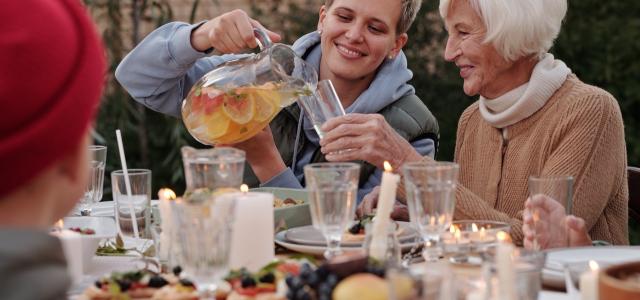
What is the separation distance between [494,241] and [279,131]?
1.69 m

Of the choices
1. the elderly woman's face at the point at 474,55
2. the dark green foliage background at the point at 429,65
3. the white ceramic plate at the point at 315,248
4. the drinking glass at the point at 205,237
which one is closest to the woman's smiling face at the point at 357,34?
the elderly woman's face at the point at 474,55

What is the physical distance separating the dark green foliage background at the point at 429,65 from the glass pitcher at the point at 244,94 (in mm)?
2931

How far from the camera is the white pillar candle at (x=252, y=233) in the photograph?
2.25 meters

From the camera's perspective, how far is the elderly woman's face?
341 cm

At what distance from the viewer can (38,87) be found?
132 centimetres

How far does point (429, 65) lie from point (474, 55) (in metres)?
3.13

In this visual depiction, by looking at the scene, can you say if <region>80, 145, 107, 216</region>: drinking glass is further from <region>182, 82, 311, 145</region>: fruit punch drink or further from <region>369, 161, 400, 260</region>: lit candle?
<region>369, 161, 400, 260</region>: lit candle

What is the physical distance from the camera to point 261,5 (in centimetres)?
694

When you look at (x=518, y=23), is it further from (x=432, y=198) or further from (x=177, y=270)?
(x=177, y=270)

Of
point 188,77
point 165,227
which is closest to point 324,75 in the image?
point 188,77

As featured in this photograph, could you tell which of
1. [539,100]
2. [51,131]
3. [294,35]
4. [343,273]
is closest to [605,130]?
[539,100]

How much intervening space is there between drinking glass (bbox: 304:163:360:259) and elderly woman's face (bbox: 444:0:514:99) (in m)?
1.29

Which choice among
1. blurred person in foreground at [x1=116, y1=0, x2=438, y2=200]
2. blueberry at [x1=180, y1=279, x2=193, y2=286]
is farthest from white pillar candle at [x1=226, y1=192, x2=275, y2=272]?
blurred person in foreground at [x1=116, y1=0, x2=438, y2=200]

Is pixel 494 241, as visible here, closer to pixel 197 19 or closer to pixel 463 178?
pixel 463 178
